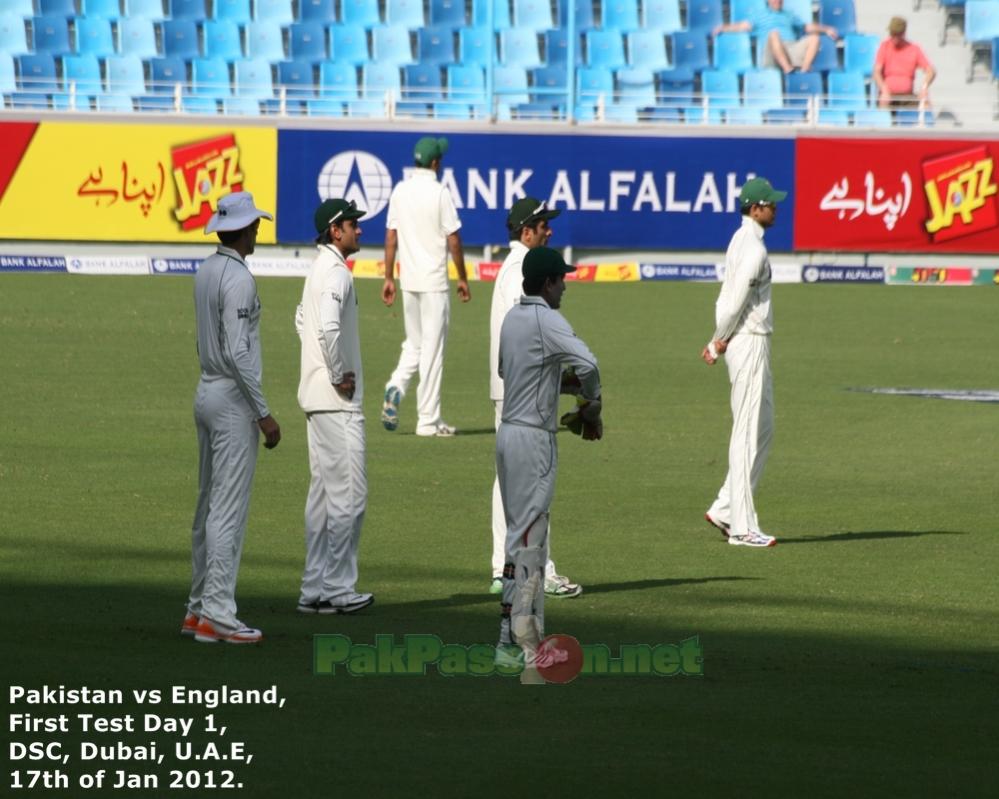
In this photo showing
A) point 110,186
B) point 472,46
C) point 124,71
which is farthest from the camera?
point 472,46

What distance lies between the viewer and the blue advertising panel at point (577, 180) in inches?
1206

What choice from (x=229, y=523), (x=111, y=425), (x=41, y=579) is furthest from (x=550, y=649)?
(x=111, y=425)

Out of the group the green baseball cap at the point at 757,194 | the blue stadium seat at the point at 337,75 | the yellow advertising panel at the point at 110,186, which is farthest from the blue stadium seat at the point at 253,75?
the green baseball cap at the point at 757,194

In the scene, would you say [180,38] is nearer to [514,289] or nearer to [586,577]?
[586,577]

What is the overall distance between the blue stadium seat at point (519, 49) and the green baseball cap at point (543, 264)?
2926 centimetres

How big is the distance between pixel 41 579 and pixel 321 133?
2075 centimetres

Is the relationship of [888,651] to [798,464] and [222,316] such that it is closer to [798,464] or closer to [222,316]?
[222,316]

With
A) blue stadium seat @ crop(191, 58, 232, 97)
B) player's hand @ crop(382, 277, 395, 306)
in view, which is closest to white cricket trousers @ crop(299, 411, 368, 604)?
player's hand @ crop(382, 277, 395, 306)

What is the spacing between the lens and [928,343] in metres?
24.3

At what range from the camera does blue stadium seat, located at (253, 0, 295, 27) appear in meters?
37.1

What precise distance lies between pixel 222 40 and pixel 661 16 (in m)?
8.79

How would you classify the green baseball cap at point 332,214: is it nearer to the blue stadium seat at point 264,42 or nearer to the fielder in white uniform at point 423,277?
the fielder in white uniform at point 423,277

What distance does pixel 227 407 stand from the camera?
9.12 metres

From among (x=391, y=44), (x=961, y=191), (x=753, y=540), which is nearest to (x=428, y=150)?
(x=753, y=540)
